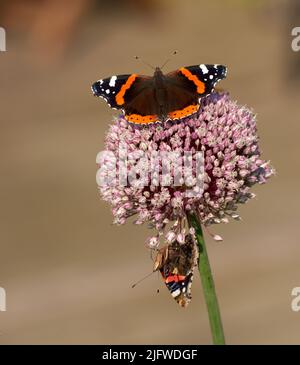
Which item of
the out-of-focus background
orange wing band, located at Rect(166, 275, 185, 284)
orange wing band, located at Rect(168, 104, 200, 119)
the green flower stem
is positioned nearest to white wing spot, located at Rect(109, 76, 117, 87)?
orange wing band, located at Rect(168, 104, 200, 119)

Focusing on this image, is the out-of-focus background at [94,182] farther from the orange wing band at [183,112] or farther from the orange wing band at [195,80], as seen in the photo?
the orange wing band at [183,112]

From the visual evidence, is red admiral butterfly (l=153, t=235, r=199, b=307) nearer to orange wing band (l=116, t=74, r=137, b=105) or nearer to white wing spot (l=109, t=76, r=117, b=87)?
orange wing band (l=116, t=74, r=137, b=105)

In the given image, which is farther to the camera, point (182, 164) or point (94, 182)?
point (94, 182)

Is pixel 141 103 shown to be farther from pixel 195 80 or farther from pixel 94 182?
pixel 94 182

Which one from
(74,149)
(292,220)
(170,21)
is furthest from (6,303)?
(170,21)

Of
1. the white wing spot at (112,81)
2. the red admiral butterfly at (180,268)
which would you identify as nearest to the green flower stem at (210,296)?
the red admiral butterfly at (180,268)

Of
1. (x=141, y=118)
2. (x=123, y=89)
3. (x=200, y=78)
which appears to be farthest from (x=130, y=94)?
(x=200, y=78)

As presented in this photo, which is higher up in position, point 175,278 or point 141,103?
point 141,103
